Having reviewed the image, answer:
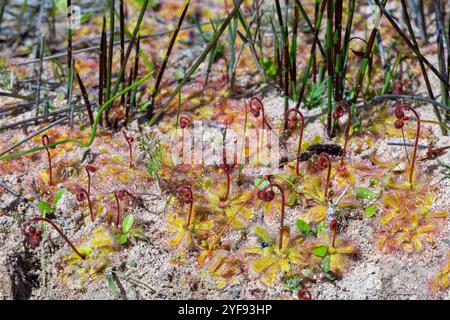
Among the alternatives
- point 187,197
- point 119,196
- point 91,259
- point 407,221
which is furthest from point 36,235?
point 407,221

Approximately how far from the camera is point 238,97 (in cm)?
270

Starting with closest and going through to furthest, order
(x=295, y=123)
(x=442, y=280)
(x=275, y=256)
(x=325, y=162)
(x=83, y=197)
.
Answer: (x=442, y=280) < (x=275, y=256) < (x=83, y=197) < (x=325, y=162) < (x=295, y=123)

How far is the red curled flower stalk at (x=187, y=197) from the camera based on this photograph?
2.03m

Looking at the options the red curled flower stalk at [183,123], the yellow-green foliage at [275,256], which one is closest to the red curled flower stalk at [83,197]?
the red curled flower stalk at [183,123]

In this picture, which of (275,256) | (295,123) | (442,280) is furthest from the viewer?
(295,123)

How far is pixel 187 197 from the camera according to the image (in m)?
2.07

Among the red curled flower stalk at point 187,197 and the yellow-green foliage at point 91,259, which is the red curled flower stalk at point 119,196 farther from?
the red curled flower stalk at point 187,197

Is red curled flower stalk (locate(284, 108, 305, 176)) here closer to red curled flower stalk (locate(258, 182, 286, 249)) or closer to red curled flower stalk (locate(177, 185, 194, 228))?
red curled flower stalk (locate(258, 182, 286, 249))

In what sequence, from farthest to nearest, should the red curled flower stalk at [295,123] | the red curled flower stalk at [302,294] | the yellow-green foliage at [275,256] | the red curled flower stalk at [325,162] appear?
the red curled flower stalk at [295,123], the red curled flower stalk at [325,162], the yellow-green foliage at [275,256], the red curled flower stalk at [302,294]

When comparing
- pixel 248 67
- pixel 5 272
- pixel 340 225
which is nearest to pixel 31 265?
pixel 5 272

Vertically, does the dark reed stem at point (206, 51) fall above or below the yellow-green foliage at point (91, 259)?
above

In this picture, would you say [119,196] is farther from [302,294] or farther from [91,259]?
[302,294]

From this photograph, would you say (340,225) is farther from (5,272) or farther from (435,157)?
(5,272)

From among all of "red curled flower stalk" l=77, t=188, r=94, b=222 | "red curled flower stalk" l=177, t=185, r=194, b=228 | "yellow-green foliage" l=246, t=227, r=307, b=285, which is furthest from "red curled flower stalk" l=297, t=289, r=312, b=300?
"red curled flower stalk" l=77, t=188, r=94, b=222
